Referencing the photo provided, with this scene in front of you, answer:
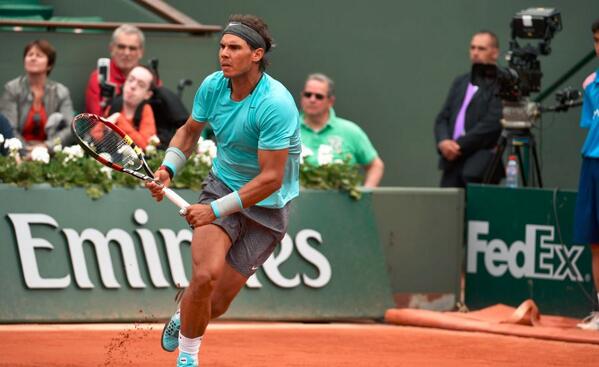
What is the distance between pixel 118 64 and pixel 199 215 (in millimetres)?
4711

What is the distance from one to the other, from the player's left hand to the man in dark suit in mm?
5105

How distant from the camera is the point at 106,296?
10328mm

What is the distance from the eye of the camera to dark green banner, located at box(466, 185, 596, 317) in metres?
11.2

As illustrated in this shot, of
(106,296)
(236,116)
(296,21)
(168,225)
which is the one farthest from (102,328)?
(296,21)

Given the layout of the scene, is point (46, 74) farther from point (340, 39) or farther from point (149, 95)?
point (340, 39)

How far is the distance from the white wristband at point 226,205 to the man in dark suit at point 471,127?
16.4ft

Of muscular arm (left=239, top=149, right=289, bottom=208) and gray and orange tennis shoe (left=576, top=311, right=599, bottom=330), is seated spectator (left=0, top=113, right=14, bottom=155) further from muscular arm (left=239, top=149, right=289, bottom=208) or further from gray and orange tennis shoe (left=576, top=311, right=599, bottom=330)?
gray and orange tennis shoe (left=576, top=311, right=599, bottom=330)

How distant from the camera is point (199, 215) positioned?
24.0ft

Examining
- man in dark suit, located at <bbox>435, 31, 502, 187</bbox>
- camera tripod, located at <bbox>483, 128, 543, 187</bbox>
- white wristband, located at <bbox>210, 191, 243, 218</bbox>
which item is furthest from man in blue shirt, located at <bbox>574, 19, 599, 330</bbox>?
white wristband, located at <bbox>210, 191, 243, 218</bbox>

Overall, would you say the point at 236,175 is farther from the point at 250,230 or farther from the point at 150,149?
the point at 150,149

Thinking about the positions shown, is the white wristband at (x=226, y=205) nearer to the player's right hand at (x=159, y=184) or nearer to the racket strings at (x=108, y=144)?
the player's right hand at (x=159, y=184)

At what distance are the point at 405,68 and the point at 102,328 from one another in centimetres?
570

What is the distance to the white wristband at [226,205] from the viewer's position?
7.35 metres

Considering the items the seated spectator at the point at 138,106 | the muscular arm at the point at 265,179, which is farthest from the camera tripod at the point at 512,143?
the muscular arm at the point at 265,179
